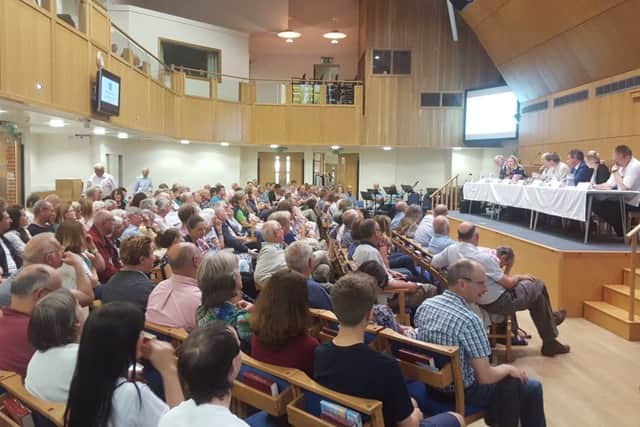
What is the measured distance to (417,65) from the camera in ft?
51.3

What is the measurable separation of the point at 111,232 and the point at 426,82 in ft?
42.4

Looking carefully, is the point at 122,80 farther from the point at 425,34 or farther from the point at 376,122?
the point at 425,34

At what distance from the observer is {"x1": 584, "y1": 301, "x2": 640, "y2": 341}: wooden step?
4.66m

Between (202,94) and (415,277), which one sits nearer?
(415,277)

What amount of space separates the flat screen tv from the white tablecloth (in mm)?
6522

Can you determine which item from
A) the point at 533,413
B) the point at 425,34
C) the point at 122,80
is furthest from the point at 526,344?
the point at 425,34

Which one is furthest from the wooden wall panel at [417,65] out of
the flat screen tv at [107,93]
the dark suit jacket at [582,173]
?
the dark suit jacket at [582,173]

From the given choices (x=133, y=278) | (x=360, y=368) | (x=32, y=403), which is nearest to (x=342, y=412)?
(x=360, y=368)

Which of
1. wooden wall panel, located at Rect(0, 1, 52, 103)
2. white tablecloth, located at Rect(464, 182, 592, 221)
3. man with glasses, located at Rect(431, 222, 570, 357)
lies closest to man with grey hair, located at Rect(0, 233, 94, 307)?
man with glasses, located at Rect(431, 222, 570, 357)

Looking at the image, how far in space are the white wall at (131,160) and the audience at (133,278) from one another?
8619 millimetres

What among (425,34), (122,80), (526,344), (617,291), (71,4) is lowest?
(526,344)

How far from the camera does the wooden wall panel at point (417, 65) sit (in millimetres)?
15539

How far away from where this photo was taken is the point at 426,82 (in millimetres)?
15664

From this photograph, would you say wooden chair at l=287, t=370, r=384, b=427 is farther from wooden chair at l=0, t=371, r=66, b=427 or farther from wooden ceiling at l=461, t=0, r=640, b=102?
wooden ceiling at l=461, t=0, r=640, b=102
